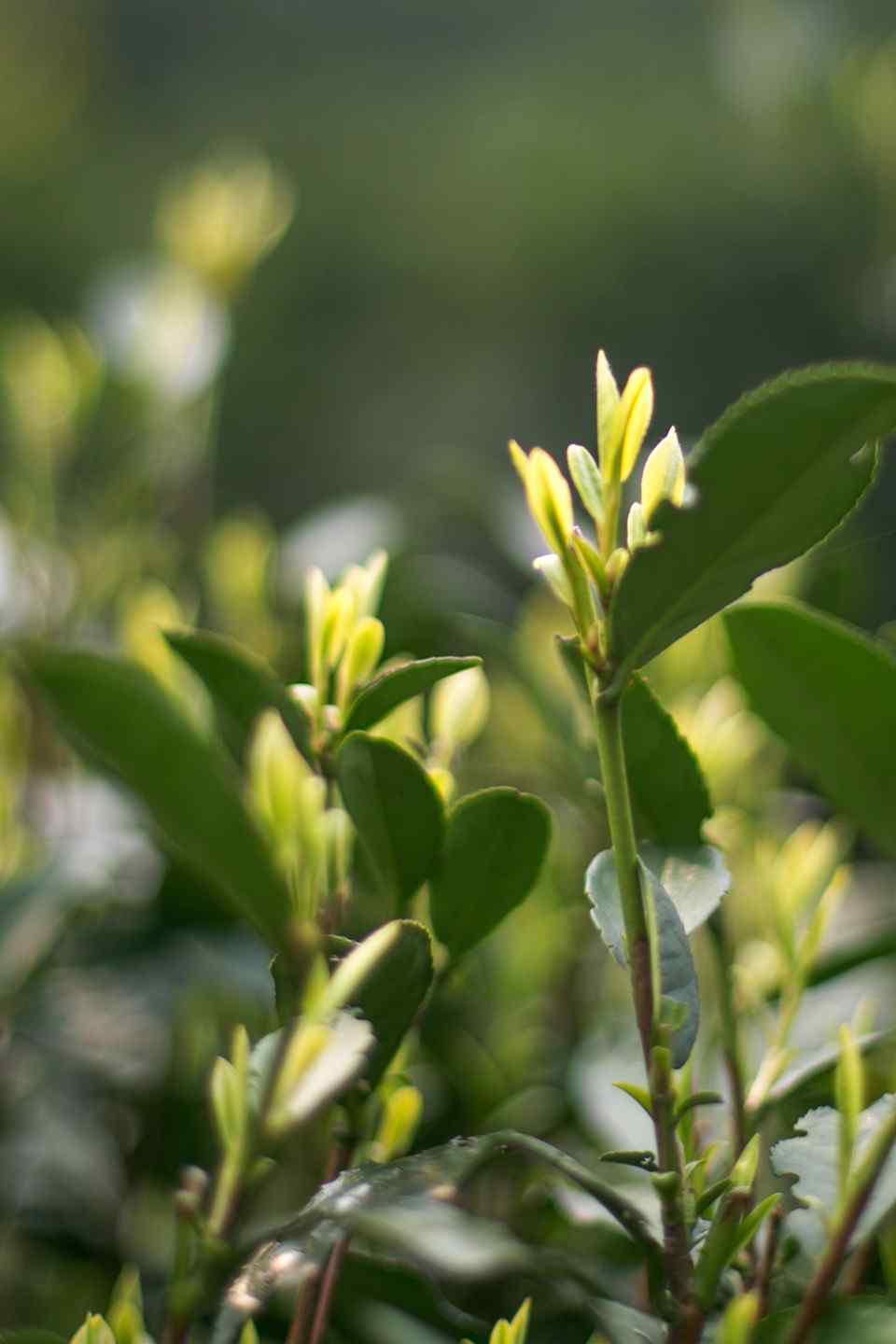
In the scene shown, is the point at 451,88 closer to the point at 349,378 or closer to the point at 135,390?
the point at 349,378

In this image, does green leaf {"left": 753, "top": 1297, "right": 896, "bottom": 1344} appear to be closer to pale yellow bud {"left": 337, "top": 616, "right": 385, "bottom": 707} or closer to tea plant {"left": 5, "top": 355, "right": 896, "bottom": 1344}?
tea plant {"left": 5, "top": 355, "right": 896, "bottom": 1344}

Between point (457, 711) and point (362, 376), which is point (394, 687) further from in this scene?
point (362, 376)

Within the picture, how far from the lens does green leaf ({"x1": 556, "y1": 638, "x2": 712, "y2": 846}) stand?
0.98 feet

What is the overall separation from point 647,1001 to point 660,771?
7 cm

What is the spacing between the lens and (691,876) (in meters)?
0.30

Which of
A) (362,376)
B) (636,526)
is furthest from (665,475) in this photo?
(362,376)

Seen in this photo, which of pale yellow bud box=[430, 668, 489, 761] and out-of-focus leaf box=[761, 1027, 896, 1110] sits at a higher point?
pale yellow bud box=[430, 668, 489, 761]

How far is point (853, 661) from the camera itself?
0.99 ft

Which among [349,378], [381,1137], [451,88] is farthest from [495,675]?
[451,88]

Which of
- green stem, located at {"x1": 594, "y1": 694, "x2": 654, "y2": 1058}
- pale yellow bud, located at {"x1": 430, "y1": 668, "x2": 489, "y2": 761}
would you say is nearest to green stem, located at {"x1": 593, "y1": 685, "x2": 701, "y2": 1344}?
green stem, located at {"x1": 594, "y1": 694, "x2": 654, "y2": 1058}

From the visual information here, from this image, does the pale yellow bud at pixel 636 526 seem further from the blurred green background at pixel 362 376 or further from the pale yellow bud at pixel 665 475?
the blurred green background at pixel 362 376

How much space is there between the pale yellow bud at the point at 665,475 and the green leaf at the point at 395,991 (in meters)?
0.10

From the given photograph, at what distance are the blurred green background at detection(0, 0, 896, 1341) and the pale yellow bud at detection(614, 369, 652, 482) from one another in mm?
151

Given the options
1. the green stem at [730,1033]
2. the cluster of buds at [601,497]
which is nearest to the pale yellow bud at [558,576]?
the cluster of buds at [601,497]
